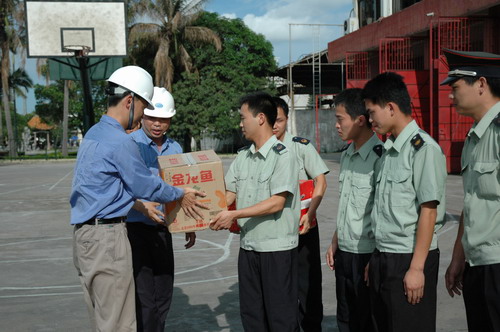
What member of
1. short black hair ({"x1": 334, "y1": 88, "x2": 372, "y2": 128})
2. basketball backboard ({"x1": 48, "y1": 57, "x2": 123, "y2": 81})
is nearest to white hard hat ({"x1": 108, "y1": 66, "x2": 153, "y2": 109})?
short black hair ({"x1": 334, "y1": 88, "x2": 372, "y2": 128})

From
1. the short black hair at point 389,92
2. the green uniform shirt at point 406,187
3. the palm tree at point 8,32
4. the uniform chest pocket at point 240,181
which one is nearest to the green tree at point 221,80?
the palm tree at point 8,32

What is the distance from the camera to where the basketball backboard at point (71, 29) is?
1314cm

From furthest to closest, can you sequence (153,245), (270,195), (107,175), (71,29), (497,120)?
(71,29) < (153,245) < (270,195) < (107,175) < (497,120)

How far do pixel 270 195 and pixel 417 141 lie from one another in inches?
39.6

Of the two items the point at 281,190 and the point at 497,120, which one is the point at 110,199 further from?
the point at 497,120

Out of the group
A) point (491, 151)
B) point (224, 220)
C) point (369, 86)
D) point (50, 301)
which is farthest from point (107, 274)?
point (50, 301)

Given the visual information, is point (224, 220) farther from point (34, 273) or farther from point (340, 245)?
point (34, 273)

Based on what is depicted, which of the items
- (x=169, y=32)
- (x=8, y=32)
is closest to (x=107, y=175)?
(x=169, y=32)

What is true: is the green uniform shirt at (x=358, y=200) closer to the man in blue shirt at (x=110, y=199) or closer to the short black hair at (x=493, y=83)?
the short black hair at (x=493, y=83)

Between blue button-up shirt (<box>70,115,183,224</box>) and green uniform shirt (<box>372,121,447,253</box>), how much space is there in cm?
133

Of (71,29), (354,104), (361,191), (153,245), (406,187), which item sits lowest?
(153,245)

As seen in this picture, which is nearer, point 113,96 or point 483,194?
point 483,194

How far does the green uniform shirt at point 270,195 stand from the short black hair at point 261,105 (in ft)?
0.49

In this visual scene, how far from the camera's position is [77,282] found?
6.34 m
